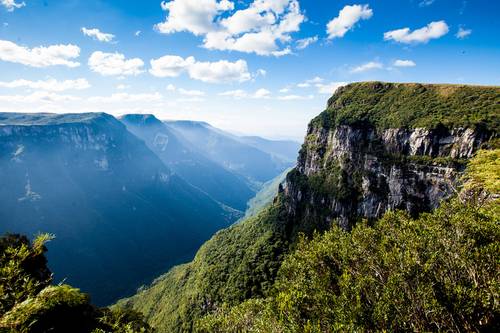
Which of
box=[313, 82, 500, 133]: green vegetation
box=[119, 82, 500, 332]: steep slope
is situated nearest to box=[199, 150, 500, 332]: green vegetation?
box=[119, 82, 500, 332]: steep slope

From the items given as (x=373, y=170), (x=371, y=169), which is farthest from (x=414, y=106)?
(x=373, y=170)

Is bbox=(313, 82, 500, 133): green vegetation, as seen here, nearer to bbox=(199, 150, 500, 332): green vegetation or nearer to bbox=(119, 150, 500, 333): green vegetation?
bbox=(119, 150, 500, 333): green vegetation

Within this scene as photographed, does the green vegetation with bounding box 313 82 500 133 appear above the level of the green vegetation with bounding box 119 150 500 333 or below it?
above

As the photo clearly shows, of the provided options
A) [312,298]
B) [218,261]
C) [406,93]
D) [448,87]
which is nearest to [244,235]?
[218,261]

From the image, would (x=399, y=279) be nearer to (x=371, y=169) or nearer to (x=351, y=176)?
(x=371, y=169)

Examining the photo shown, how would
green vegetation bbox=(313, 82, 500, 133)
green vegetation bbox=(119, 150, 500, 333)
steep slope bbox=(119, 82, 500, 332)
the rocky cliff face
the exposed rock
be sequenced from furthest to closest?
1. green vegetation bbox=(313, 82, 500, 133)
2. steep slope bbox=(119, 82, 500, 332)
3. the exposed rock
4. the rocky cliff face
5. green vegetation bbox=(119, 150, 500, 333)
